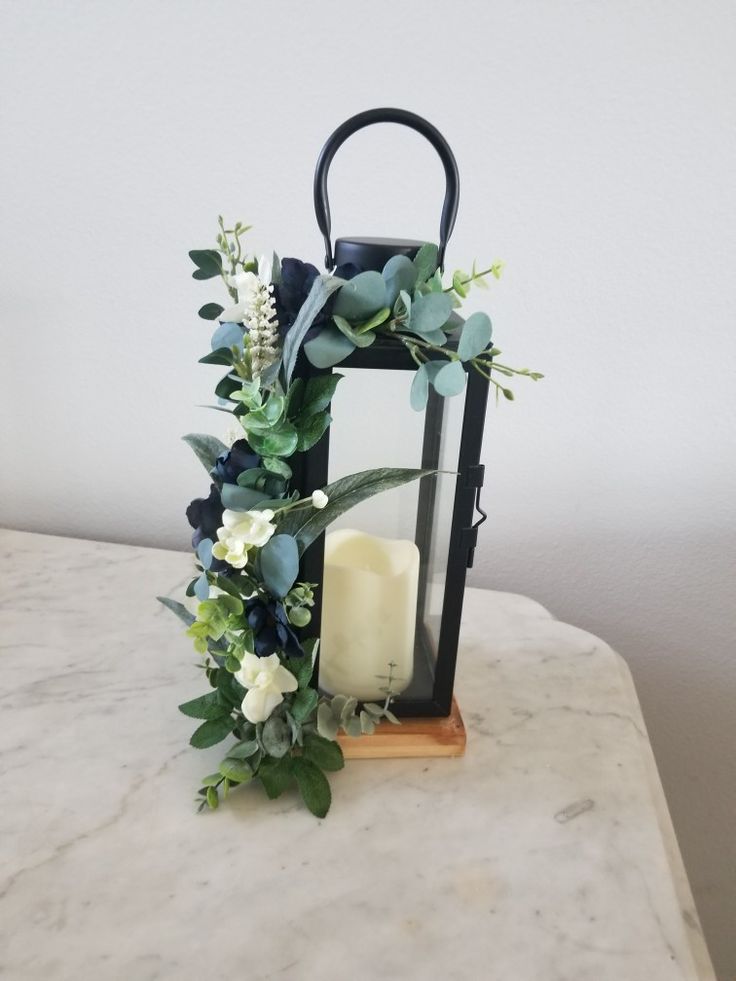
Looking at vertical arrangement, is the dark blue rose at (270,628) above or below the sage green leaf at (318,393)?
below

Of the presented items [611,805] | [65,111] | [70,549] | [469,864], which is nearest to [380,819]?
[469,864]

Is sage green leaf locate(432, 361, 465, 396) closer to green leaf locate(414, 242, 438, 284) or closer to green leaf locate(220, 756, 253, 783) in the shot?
green leaf locate(414, 242, 438, 284)

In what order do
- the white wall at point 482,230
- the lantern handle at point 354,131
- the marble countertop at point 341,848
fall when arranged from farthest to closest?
the white wall at point 482,230, the lantern handle at point 354,131, the marble countertop at point 341,848

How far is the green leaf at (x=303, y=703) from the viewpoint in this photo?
0.59m

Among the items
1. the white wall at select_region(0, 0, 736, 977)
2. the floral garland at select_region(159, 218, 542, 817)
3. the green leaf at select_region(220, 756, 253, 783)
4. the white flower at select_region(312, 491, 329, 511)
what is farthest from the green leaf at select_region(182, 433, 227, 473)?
the white wall at select_region(0, 0, 736, 977)

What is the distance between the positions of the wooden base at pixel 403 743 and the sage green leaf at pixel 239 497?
212 millimetres

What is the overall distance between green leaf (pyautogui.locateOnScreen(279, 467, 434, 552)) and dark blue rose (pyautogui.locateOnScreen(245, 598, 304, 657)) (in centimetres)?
5

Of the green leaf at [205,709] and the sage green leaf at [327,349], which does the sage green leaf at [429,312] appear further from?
the green leaf at [205,709]

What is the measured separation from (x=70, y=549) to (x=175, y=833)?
0.48 metres

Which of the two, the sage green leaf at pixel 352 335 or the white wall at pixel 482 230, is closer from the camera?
the sage green leaf at pixel 352 335

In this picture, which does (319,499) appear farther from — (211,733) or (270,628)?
(211,733)

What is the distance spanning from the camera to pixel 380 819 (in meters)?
0.58

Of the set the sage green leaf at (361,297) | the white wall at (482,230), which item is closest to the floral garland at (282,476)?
the sage green leaf at (361,297)

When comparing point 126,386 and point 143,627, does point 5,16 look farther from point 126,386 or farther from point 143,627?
point 143,627
